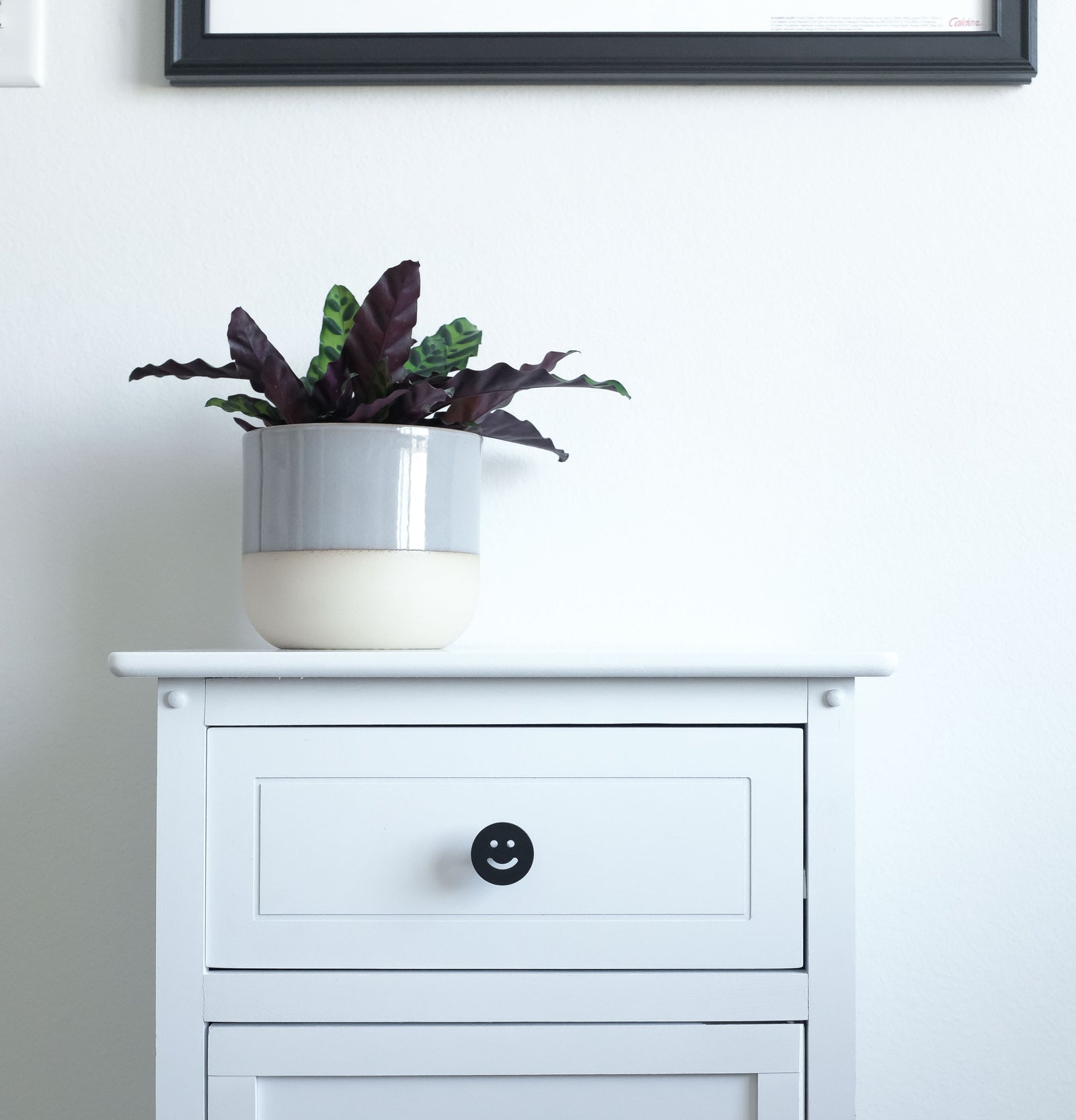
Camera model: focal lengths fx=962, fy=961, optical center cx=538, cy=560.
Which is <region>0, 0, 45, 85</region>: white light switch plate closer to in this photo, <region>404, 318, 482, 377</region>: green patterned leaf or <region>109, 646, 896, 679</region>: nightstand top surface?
<region>404, 318, 482, 377</region>: green patterned leaf

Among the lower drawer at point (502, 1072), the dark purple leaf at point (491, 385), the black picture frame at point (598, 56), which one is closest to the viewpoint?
the lower drawer at point (502, 1072)

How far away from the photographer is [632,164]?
Answer: 3.20ft

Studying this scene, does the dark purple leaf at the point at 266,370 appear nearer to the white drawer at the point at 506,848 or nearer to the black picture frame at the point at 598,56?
the white drawer at the point at 506,848

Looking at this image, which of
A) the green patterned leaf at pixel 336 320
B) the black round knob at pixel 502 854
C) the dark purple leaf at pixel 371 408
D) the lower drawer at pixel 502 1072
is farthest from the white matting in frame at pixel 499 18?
the lower drawer at pixel 502 1072

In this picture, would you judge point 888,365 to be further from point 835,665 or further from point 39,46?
point 39,46

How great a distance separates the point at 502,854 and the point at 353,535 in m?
0.25

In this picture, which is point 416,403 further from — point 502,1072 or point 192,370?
point 502,1072

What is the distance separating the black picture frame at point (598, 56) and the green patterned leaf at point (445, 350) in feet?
1.14

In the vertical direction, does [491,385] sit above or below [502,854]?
above

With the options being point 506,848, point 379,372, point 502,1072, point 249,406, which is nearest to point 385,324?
point 379,372

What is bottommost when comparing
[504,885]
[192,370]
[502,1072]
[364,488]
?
[502,1072]

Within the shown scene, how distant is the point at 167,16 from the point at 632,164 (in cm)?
48

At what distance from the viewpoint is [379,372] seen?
72cm

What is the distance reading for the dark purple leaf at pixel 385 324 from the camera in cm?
70
